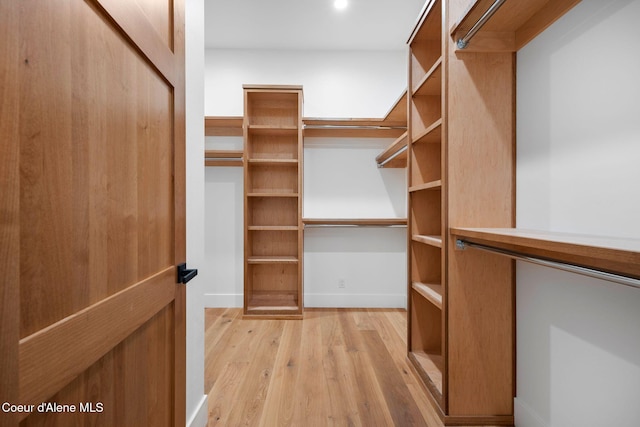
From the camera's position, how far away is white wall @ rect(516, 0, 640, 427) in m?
1.01

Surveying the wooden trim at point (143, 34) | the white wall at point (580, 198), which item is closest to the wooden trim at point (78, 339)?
the wooden trim at point (143, 34)

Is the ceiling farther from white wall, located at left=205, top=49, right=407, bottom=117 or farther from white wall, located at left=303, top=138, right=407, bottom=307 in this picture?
white wall, located at left=303, top=138, right=407, bottom=307

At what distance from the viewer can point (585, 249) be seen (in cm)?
80

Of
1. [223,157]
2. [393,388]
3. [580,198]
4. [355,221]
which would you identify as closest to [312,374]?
[393,388]

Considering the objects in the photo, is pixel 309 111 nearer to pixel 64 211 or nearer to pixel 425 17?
pixel 425 17

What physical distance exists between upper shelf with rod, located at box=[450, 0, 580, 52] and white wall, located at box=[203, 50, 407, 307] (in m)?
1.92

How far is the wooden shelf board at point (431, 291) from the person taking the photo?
1.68 m

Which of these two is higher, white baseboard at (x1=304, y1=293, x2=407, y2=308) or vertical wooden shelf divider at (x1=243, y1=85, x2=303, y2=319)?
vertical wooden shelf divider at (x1=243, y1=85, x2=303, y2=319)

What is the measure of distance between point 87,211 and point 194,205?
2.86 feet

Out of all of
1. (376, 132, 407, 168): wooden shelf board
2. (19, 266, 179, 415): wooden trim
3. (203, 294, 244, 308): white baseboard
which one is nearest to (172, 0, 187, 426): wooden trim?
(19, 266, 179, 415): wooden trim

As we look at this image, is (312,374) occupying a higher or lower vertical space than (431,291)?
lower

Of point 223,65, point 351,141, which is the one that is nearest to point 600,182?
point 351,141

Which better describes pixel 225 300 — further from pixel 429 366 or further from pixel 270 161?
pixel 429 366

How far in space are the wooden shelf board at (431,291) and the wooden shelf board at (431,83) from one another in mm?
1273
